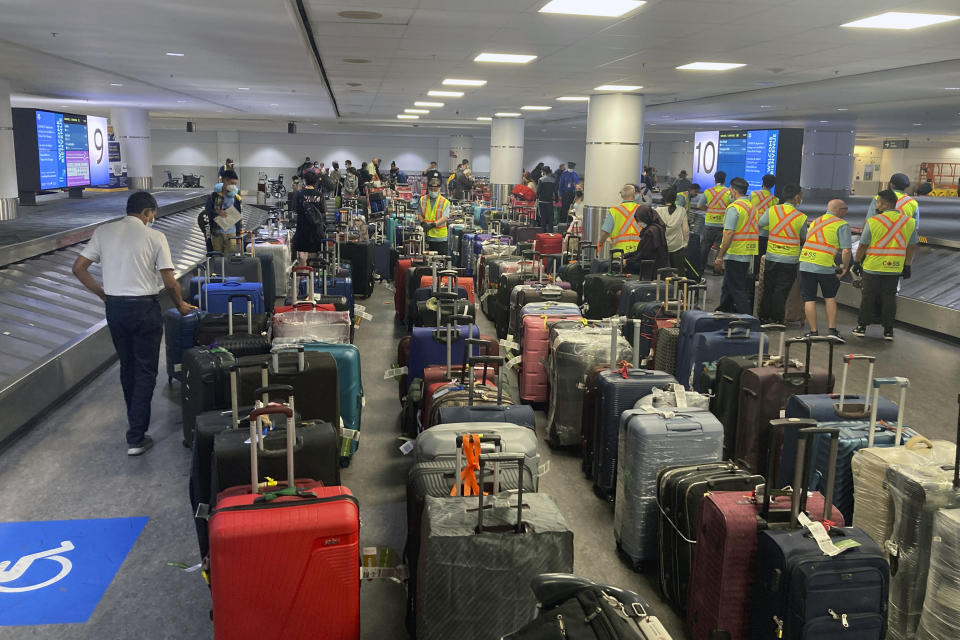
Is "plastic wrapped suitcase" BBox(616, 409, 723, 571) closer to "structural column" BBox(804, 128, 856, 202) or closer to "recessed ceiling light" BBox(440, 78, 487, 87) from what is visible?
"recessed ceiling light" BBox(440, 78, 487, 87)

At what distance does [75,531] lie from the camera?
434 centimetres

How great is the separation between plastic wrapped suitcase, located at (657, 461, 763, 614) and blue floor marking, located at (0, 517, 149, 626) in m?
2.63

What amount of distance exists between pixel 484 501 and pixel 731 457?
240 cm

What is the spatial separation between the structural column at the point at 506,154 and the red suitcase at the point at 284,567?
20.7 meters

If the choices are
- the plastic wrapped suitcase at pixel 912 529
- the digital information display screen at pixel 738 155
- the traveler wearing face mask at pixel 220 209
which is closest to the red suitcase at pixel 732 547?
the plastic wrapped suitcase at pixel 912 529

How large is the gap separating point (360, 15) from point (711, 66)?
5.00m

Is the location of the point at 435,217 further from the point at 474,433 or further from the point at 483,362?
the point at 474,433

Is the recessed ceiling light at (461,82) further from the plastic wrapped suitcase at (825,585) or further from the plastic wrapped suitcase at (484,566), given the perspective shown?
the plastic wrapped suitcase at (825,585)

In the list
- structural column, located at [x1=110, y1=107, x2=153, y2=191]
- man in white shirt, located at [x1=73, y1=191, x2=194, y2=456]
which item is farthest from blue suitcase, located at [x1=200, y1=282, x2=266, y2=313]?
structural column, located at [x1=110, y1=107, x2=153, y2=191]

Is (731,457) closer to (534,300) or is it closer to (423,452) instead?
(423,452)

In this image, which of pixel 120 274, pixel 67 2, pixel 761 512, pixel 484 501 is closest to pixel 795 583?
pixel 761 512

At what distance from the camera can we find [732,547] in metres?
3.06

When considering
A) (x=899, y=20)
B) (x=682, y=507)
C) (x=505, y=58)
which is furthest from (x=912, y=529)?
(x=505, y=58)

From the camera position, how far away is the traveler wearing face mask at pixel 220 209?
10.7 metres
